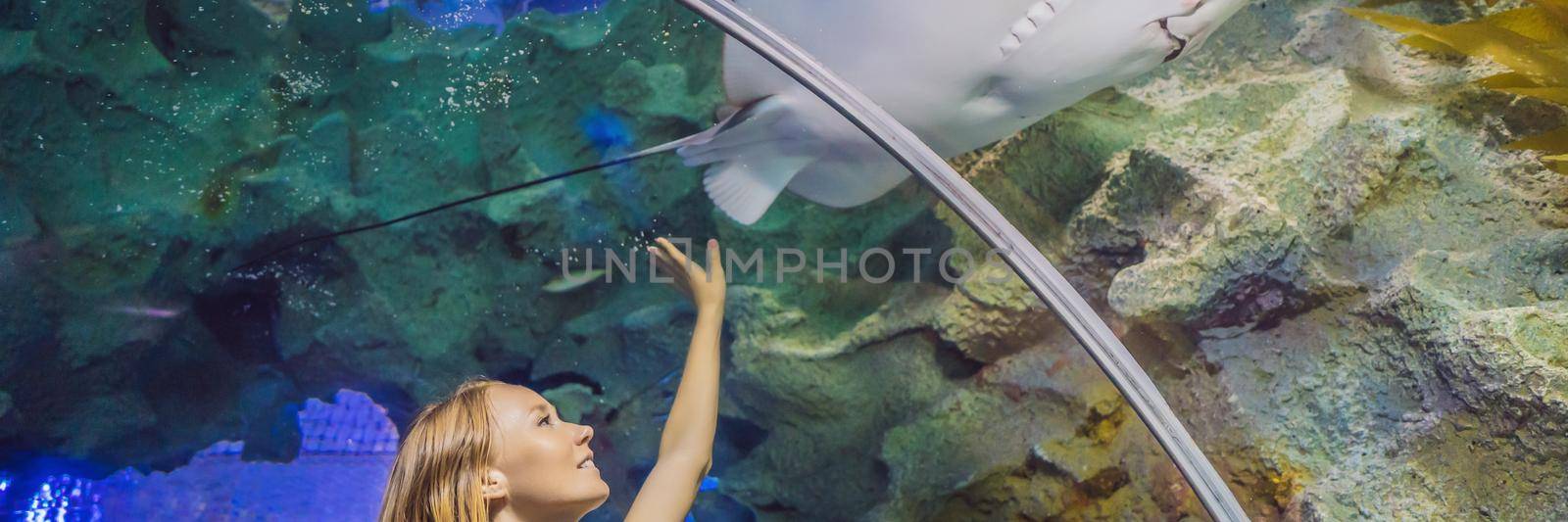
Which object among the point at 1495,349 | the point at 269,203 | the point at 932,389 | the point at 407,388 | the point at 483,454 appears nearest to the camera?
the point at 483,454

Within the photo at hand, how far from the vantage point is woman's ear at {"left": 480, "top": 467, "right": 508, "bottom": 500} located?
860 millimetres

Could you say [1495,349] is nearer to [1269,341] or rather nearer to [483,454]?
[1269,341]

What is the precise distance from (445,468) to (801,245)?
84cm

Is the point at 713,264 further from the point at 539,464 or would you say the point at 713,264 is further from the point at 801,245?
the point at 801,245

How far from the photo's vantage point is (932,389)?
4.75ft

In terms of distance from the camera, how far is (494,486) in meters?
0.87

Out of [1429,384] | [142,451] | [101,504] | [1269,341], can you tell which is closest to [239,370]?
[142,451]

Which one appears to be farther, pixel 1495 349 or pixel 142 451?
pixel 142 451

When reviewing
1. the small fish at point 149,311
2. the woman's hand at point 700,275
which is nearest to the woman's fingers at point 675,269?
the woman's hand at point 700,275

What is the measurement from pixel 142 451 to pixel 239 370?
0.83 ft

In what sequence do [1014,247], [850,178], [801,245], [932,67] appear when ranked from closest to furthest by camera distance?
[1014,247], [932,67], [850,178], [801,245]

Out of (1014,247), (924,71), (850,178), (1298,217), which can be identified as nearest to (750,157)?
(850,178)

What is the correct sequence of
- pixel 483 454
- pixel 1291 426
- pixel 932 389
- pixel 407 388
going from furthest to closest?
1. pixel 407 388
2. pixel 932 389
3. pixel 1291 426
4. pixel 483 454

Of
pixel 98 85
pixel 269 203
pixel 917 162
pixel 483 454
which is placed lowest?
pixel 483 454
